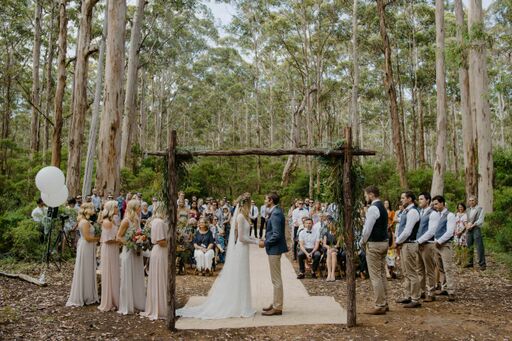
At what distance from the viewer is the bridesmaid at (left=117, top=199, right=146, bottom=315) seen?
6.68 metres

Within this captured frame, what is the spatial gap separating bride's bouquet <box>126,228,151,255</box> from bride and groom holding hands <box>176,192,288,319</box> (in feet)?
3.68

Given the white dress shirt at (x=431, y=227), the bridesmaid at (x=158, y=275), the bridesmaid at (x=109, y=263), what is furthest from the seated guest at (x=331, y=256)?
the bridesmaid at (x=109, y=263)

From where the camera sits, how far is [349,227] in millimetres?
6215

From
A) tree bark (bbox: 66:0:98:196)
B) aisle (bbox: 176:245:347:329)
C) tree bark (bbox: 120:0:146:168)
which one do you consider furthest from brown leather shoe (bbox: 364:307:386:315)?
tree bark (bbox: 120:0:146:168)

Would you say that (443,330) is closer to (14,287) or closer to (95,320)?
(95,320)

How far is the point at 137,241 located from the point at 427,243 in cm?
452

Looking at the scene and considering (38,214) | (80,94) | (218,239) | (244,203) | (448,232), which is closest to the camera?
(244,203)

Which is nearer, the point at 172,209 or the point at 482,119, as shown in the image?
the point at 172,209

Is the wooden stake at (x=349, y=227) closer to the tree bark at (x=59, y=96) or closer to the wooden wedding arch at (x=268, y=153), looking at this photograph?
the wooden wedding arch at (x=268, y=153)

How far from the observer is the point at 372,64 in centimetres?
3294

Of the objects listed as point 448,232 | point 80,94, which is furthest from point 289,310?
point 80,94

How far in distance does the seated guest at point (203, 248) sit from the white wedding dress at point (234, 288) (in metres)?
3.40

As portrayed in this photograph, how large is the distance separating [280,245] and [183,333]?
1.80m

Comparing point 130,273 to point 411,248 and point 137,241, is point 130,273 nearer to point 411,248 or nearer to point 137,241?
point 137,241
